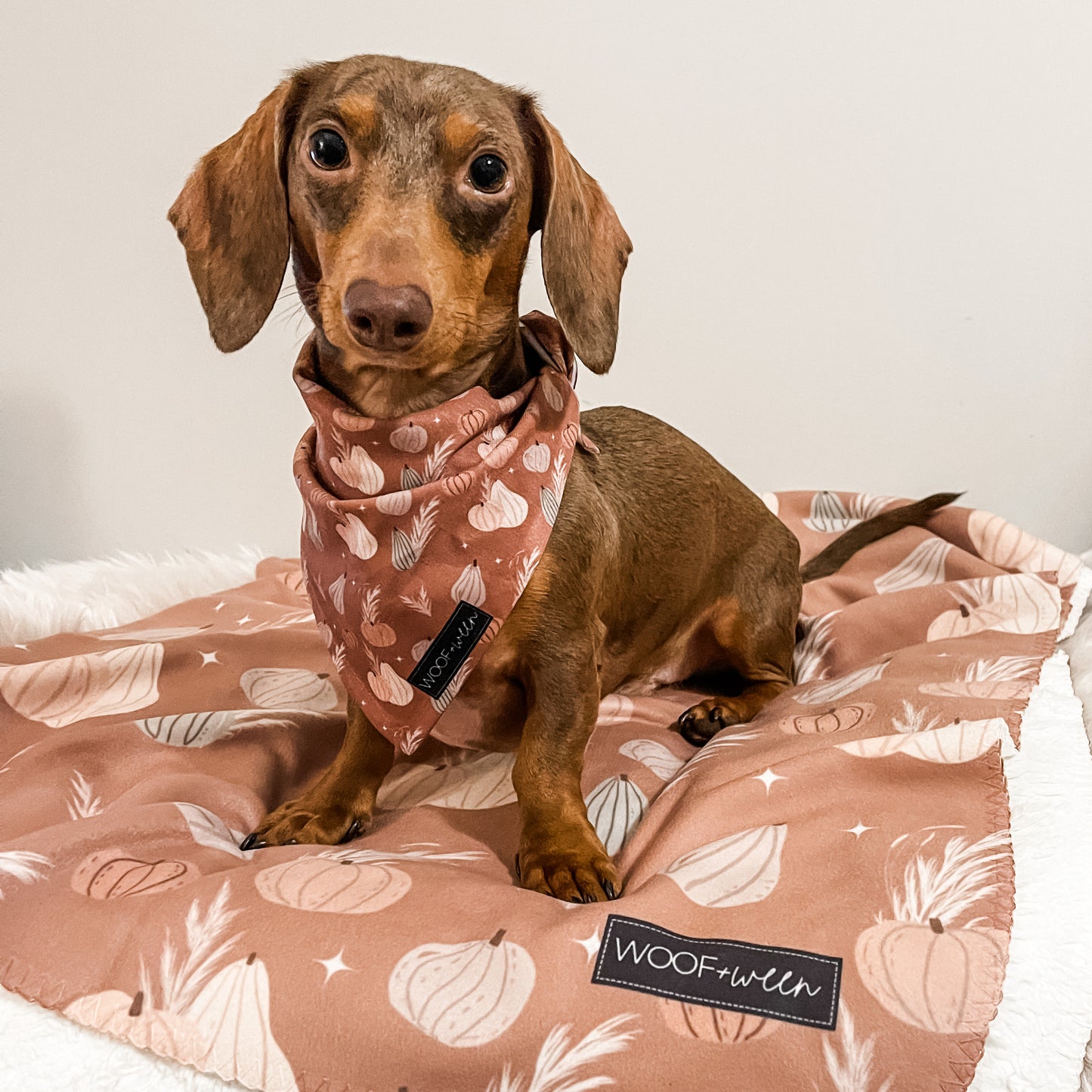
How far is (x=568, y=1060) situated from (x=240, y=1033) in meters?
0.35

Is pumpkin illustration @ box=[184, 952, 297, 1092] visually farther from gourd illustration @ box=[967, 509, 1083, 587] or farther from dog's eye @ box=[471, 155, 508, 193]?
gourd illustration @ box=[967, 509, 1083, 587]

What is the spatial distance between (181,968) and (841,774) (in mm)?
899

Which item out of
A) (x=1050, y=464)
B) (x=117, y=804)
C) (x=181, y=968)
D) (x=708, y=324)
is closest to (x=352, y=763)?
(x=117, y=804)

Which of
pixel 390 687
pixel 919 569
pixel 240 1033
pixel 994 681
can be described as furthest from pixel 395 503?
pixel 919 569

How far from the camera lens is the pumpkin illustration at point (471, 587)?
1.47 metres

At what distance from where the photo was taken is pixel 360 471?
1.52 metres

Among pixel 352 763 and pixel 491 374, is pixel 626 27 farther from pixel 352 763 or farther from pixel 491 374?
pixel 352 763

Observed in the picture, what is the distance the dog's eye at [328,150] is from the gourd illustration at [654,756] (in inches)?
41.3

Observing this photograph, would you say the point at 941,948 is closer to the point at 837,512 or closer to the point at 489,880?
the point at 489,880

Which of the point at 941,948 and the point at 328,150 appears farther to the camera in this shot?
the point at 328,150

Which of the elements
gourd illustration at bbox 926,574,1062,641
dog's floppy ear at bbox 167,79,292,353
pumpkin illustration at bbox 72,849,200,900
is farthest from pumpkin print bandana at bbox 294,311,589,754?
gourd illustration at bbox 926,574,1062,641

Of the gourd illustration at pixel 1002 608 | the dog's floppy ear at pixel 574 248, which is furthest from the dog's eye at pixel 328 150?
the gourd illustration at pixel 1002 608

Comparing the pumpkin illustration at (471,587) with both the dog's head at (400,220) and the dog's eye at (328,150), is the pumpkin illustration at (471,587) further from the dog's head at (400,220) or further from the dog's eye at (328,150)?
the dog's eye at (328,150)

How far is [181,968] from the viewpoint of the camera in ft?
3.75
